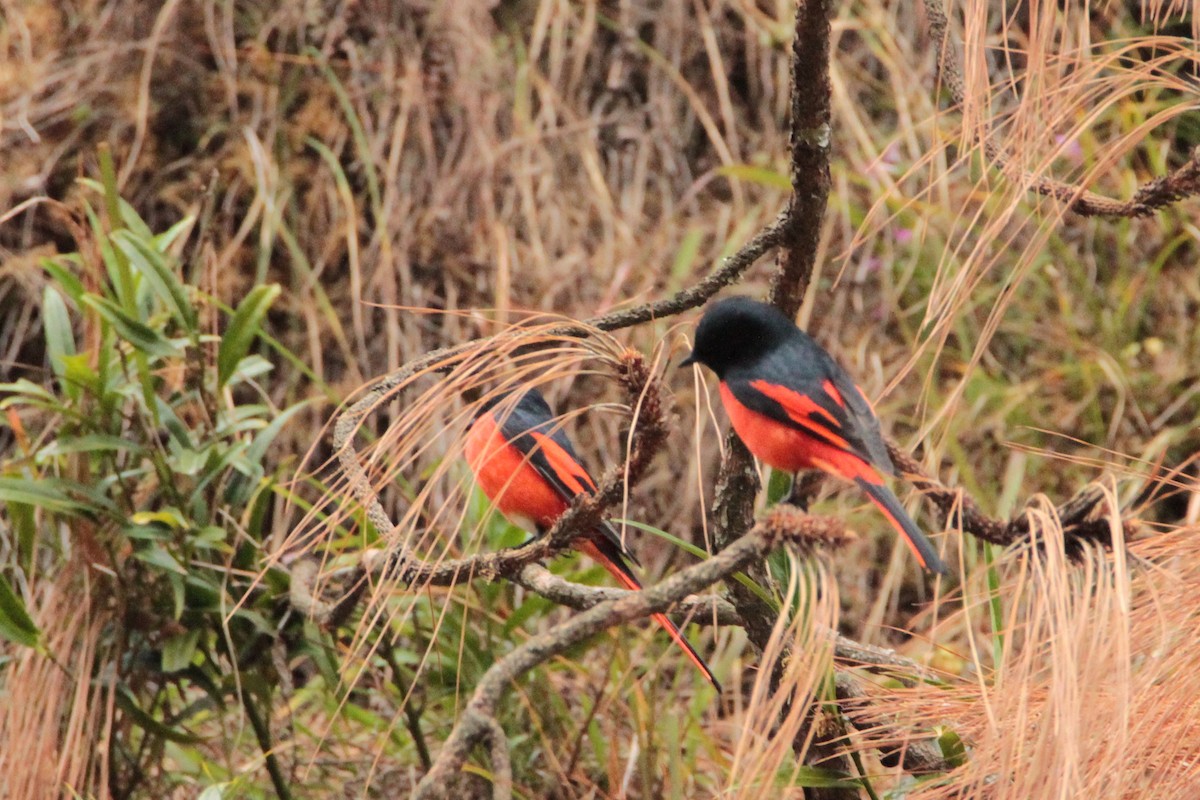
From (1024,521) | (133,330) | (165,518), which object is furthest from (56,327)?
(1024,521)

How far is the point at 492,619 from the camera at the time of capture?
3.32 m

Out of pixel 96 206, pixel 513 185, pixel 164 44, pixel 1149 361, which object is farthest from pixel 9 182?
pixel 1149 361

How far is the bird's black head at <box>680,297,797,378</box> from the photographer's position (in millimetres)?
2527

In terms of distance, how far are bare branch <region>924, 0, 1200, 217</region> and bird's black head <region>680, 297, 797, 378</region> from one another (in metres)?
0.49

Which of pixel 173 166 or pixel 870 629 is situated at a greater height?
pixel 173 166

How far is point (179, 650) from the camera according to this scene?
3078mm

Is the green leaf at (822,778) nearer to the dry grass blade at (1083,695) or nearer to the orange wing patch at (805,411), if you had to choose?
the dry grass blade at (1083,695)

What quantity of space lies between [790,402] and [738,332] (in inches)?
10.3

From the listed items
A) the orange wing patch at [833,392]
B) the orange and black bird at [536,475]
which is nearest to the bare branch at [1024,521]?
the orange wing patch at [833,392]

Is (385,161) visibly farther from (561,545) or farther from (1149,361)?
(561,545)

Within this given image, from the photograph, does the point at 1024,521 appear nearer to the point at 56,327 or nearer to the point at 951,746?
the point at 951,746

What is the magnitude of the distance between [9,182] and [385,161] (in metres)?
1.26

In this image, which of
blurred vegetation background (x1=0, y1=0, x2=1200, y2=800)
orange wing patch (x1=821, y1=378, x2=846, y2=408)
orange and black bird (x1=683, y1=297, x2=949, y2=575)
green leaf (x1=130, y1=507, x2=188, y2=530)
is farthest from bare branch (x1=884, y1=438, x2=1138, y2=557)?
green leaf (x1=130, y1=507, x2=188, y2=530)

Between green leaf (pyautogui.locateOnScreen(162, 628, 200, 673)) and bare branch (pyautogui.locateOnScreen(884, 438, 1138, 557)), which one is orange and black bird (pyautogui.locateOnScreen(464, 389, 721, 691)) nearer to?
green leaf (pyautogui.locateOnScreen(162, 628, 200, 673))
